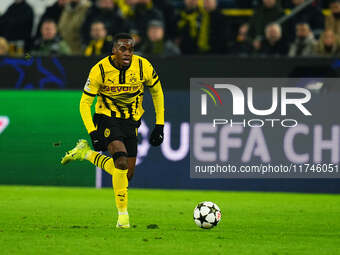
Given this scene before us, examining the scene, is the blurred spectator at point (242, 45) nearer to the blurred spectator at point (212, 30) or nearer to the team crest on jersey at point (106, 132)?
the blurred spectator at point (212, 30)

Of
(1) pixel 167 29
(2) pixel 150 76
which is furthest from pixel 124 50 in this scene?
(1) pixel 167 29

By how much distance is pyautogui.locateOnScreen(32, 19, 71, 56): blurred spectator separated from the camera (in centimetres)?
1517

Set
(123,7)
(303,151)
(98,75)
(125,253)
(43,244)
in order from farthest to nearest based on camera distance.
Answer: (123,7), (303,151), (98,75), (43,244), (125,253)

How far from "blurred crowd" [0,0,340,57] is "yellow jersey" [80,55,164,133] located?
477cm

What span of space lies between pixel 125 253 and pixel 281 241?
173 cm

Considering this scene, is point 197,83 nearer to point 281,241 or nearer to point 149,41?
point 149,41

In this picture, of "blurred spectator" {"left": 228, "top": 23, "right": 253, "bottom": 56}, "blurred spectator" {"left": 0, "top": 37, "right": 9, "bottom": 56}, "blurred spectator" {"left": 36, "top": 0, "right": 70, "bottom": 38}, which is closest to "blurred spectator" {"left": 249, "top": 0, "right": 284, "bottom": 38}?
"blurred spectator" {"left": 228, "top": 23, "right": 253, "bottom": 56}

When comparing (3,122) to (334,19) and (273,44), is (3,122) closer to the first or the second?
(273,44)

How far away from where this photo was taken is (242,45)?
15.6 m

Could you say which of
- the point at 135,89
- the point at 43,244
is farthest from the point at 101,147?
the point at 43,244

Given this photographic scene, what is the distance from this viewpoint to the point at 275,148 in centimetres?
1340

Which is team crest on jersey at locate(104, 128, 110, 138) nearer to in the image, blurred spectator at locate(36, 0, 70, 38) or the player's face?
the player's face

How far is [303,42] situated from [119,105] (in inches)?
238

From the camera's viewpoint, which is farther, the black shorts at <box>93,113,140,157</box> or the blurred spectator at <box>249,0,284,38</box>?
the blurred spectator at <box>249,0,284,38</box>
